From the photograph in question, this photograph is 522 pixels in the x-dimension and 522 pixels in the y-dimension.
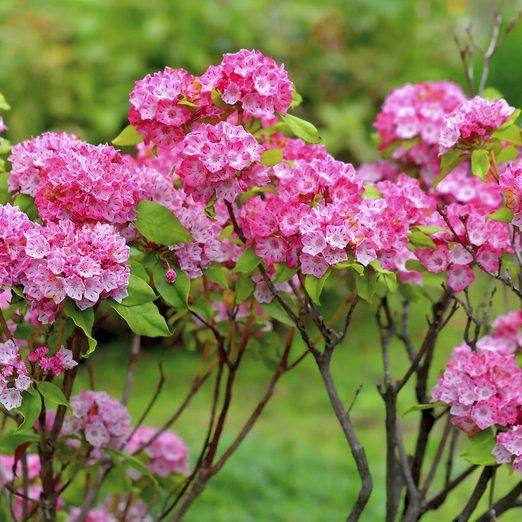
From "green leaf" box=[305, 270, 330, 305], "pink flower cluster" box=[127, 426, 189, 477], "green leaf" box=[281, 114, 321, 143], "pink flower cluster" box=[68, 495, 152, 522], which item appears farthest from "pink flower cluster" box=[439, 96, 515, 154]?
"pink flower cluster" box=[68, 495, 152, 522]

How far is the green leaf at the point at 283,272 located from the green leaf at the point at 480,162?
36 centimetres

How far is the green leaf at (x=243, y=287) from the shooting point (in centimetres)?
179

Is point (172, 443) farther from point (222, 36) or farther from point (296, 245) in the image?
point (222, 36)

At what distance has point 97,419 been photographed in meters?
2.04

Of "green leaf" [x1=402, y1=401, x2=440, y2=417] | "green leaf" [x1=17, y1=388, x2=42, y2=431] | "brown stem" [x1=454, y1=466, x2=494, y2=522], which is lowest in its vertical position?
"green leaf" [x1=17, y1=388, x2=42, y2=431]

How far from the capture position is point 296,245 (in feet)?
5.36

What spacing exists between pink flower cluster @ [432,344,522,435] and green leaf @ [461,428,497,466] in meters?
0.02

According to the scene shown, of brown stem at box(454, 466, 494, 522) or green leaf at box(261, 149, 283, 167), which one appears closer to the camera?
green leaf at box(261, 149, 283, 167)

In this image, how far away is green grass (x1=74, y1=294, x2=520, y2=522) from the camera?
10.9 feet

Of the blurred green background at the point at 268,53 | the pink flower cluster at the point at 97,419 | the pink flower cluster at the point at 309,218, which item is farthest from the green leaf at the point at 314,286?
the blurred green background at the point at 268,53

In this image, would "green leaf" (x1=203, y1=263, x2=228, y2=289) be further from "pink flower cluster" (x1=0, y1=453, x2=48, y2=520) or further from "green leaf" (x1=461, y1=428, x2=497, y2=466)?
"pink flower cluster" (x1=0, y1=453, x2=48, y2=520)

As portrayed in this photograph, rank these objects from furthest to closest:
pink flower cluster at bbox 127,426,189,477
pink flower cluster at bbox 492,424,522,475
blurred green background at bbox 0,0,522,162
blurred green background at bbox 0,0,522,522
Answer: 1. blurred green background at bbox 0,0,522,162
2. blurred green background at bbox 0,0,522,522
3. pink flower cluster at bbox 127,426,189,477
4. pink flower cluster at bbox 492,424,522,475

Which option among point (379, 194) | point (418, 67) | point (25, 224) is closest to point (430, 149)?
point (379, 194)

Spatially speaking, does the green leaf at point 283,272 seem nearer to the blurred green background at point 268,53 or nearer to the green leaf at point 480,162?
the green leaf at point 480,162
